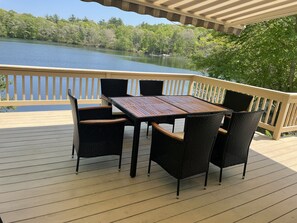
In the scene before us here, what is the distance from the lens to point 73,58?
9.09 metres

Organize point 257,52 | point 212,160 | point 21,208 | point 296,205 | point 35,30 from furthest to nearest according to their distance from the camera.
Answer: point 257,52, point 35,30, point 212,160, point 296,205, point 21,208

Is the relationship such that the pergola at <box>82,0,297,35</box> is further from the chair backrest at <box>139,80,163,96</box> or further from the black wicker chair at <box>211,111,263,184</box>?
the black wicker chair at <box>211,111,263,184</box>

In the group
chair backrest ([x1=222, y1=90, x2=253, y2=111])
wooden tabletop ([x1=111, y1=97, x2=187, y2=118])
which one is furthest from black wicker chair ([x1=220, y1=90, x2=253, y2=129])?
wooden tabletop ([x1=111, y1=97, x2=187, y2=118])

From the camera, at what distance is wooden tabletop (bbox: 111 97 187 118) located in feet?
8.97

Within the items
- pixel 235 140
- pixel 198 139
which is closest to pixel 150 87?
pixel 235 140

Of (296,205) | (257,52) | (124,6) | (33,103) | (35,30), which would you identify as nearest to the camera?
(296,205)

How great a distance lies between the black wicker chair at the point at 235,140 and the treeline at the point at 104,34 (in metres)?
7.50

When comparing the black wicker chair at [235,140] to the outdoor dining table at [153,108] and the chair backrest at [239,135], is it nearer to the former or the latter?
the chair backrest at [239,135]

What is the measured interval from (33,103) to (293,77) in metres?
10.1

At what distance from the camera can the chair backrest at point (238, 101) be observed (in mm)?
3703

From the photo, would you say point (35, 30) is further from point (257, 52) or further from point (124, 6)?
point (257, 52)

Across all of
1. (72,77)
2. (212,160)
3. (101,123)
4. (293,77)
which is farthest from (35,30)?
(293,77)

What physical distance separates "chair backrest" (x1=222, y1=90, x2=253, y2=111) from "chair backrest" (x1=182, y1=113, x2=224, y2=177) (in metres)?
1.65

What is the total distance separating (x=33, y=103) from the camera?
459 centimetres
